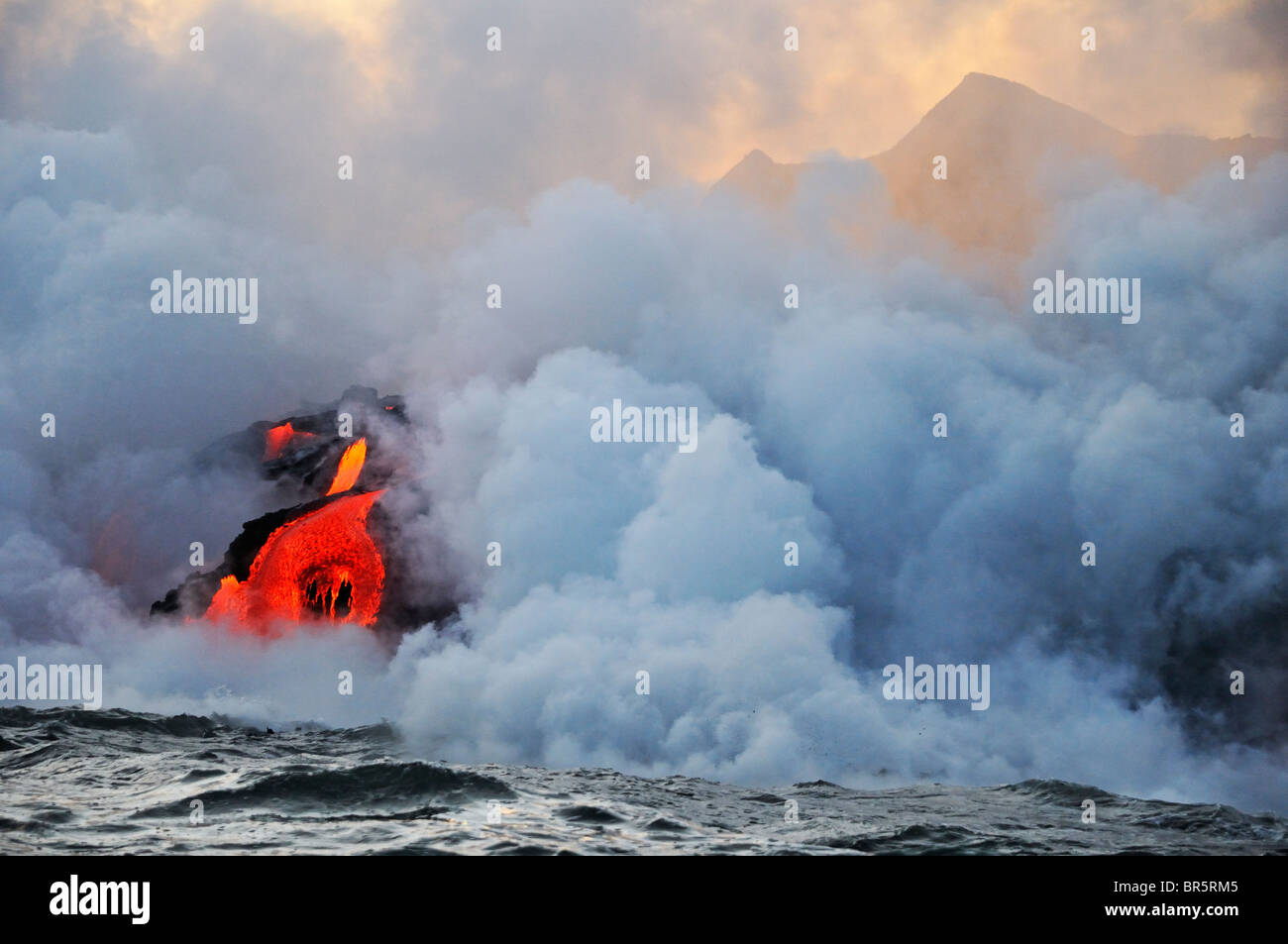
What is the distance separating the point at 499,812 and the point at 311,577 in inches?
1125

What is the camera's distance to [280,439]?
2267 inches

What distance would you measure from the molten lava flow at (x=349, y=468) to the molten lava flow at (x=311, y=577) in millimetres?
3110

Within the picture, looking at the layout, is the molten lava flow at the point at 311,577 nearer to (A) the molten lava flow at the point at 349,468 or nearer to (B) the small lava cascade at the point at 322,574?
(B) the small lava cascade at the point at 322,574

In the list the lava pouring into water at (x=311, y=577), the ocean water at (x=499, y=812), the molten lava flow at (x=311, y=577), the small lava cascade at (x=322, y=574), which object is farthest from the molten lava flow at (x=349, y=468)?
the ocean water at (x=499, y=812)

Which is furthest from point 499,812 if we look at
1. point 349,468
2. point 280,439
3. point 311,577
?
point 280,439

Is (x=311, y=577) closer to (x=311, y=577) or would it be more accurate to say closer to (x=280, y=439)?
(x=311, y=577)

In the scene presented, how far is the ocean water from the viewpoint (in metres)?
19.2

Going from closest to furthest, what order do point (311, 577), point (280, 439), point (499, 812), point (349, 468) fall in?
point (499, 812)
point (311, 577)
point (349, 468)
point (280, 439)

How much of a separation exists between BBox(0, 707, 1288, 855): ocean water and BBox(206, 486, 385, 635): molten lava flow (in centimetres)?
1525

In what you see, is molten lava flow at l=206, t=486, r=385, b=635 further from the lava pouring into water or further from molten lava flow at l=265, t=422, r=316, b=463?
molten lava flow at l=265, t=422, r=316, b=463

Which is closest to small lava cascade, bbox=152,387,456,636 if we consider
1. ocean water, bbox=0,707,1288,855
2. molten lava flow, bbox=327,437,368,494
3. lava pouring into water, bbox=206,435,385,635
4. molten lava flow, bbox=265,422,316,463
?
lava pouring into water, bbox=206,435,385,635

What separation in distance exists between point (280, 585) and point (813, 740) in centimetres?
2625
